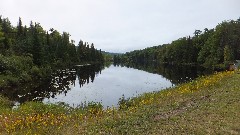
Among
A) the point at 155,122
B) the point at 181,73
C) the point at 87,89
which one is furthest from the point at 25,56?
the point at 155,122

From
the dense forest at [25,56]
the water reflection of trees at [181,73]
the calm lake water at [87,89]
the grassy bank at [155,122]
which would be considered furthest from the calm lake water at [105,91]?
the dense forest at [25,56]

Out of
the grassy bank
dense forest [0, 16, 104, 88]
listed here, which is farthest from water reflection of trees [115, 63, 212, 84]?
the grassy bank

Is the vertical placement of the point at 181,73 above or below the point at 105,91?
above

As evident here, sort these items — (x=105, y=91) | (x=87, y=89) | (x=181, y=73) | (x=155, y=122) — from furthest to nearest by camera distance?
(x=181, y=73)
(x=87, y=89)
(x=105, y=91)
(x=155, y=122)

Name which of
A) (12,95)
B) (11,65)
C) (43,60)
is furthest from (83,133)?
(43,60)

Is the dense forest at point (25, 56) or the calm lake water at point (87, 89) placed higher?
the dense forest at point (25, 56)

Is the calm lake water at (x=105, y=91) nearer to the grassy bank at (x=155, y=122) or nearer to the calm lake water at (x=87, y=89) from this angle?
the calm lake water at (x=87, y=89)

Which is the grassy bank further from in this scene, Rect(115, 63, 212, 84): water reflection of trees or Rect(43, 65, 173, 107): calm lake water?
Rect(115, 63, 212, 84): water reflection of trees

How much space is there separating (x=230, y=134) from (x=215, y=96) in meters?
7.81

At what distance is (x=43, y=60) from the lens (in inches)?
3401

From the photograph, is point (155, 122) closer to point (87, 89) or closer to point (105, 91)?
point (105, 91)

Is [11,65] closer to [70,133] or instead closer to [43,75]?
[43,75]

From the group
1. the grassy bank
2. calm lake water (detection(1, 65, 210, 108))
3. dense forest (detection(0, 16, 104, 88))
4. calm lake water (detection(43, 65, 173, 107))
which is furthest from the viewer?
dense forest (detection(0, 16, 104, 88))

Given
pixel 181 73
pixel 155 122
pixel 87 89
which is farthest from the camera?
pixel 181 73
